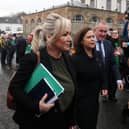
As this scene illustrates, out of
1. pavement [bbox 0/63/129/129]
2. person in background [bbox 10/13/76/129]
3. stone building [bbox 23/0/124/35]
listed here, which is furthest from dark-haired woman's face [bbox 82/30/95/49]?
stone building [bbox 23/0/124/35]

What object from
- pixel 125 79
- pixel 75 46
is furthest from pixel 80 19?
pixel 75 46

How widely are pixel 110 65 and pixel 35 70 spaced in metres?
4.06

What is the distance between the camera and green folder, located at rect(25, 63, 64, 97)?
2.92m

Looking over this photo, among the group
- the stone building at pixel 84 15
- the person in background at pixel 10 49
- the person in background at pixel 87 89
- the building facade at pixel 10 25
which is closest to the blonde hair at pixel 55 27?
the person in background at pixel 87 89

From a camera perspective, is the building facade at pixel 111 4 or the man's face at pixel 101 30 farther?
the building facade at pixel 111 4

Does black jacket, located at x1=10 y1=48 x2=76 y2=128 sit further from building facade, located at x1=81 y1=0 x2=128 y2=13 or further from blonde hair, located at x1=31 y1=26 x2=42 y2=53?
building facade, located at x1=81 y1=0 x2=128 y2=13

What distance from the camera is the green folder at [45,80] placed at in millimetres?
2922

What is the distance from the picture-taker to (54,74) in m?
3.05

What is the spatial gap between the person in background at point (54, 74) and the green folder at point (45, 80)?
0.14ft

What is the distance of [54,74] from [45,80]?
0.55ft

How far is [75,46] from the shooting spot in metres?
4.66

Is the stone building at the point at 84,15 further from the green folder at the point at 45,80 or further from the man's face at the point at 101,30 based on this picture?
the green folder at the point at 45,80

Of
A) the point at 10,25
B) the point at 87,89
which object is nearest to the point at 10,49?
the point at 87,89

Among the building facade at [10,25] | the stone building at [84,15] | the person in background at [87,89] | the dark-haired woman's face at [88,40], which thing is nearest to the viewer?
the person in background at [87,89]
